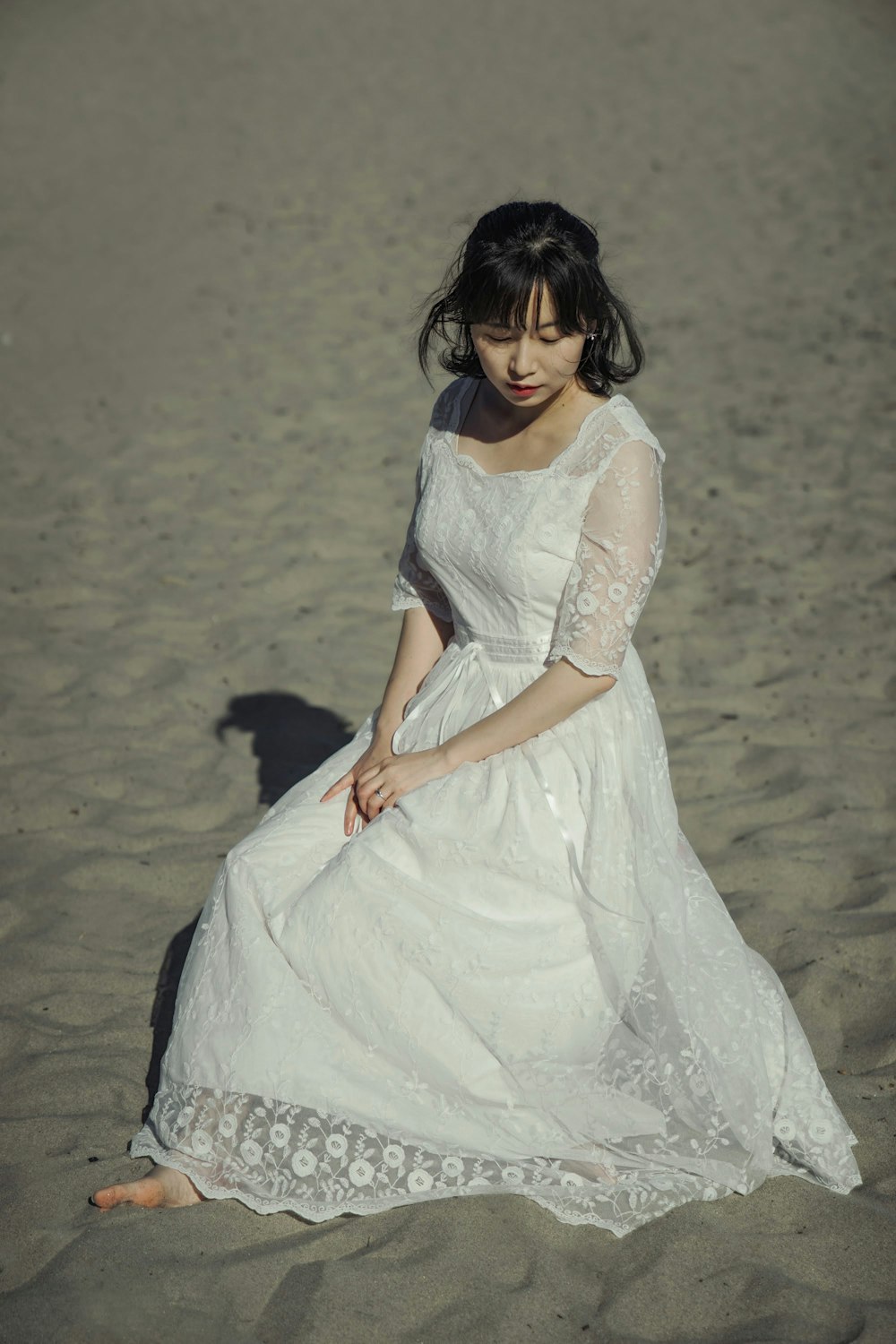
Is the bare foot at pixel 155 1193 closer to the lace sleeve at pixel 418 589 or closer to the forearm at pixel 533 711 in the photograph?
the forearm at pixel 533 711

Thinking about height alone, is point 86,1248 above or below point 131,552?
below

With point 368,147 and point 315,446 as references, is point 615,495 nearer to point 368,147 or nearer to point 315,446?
point 315,446

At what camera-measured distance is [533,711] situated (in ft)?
8.41

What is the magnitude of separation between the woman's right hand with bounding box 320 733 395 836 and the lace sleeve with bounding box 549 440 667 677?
0.50 m

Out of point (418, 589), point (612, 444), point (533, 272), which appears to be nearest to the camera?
point (533, 272)

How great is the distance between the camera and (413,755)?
105 inches

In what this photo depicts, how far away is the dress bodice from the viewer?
2500 millimetres

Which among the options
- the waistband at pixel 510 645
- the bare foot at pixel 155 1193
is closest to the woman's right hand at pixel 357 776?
the waistband at pixel 510 645

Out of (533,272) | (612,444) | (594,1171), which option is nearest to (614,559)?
(612,444)

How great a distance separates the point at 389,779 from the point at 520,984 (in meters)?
0.50

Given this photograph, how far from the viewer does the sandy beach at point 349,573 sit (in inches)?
93.2

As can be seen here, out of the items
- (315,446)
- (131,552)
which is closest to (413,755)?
(131,552)

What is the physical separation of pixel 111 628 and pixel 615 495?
11.1ft

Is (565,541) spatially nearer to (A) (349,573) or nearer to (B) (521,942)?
(B) (521,942)
